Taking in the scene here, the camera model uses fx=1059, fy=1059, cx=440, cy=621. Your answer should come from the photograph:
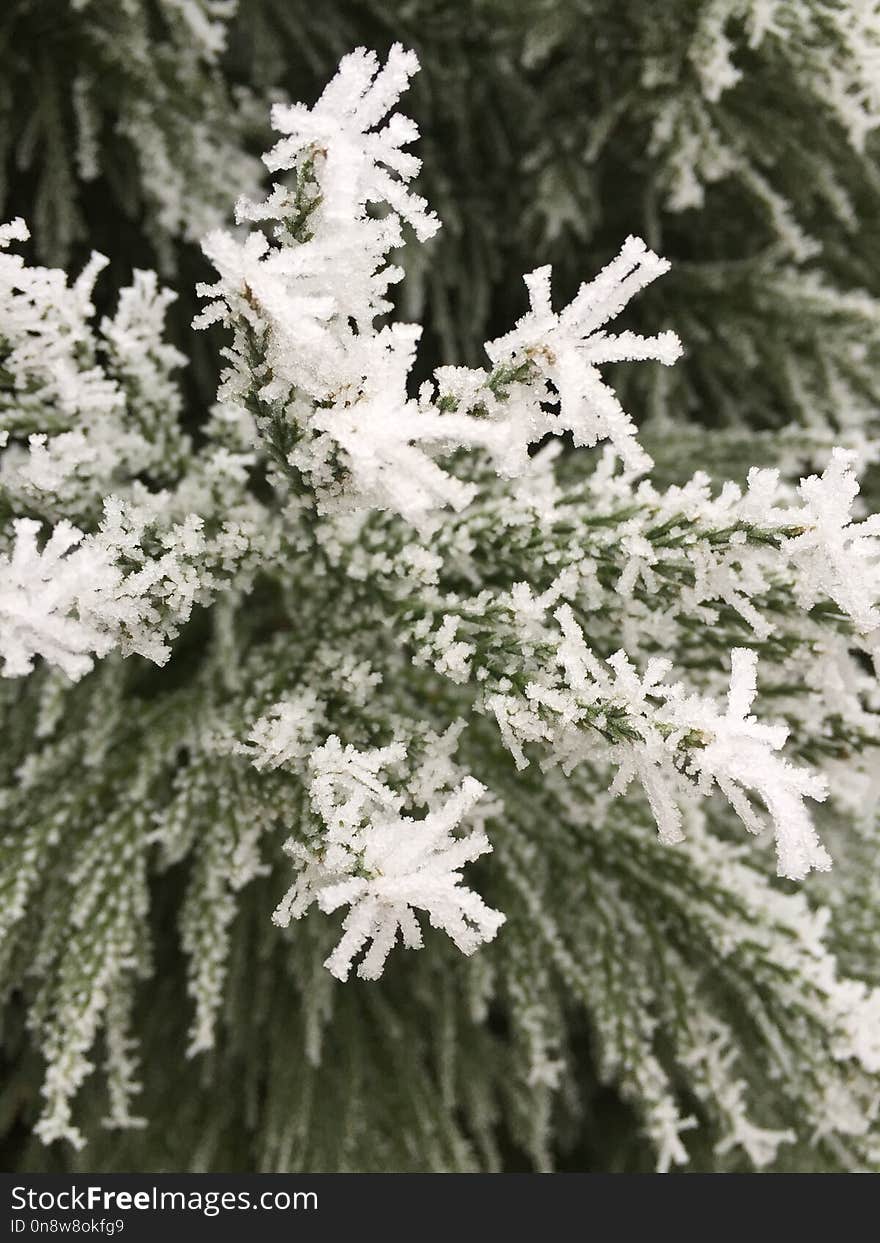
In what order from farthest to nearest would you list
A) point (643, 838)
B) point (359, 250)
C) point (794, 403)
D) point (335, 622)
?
point (794, 403)
point (643, 838)
point (335, 622)
point (359, 250)

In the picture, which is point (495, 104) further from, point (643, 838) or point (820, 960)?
point (820, 960)

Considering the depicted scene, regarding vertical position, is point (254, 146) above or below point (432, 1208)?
above

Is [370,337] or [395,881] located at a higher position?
[370,337]

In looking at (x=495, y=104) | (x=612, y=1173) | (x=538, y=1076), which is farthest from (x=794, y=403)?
(x=612, y=1173)

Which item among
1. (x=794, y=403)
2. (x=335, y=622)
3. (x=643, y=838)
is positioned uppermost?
(x=794, y=403)

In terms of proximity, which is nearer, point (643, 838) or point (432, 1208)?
point (643, 838)

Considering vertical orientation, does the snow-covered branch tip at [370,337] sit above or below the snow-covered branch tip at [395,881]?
above

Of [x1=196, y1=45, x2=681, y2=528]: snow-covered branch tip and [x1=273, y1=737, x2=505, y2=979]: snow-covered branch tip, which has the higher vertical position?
[x1=196, y1=45, x2=681, y2=528]: snow-covered branch tip

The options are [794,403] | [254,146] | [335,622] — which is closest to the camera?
[335,622]

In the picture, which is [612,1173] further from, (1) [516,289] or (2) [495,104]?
(2) [495,104]
